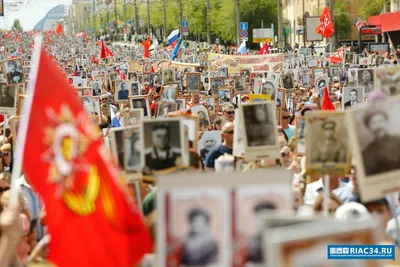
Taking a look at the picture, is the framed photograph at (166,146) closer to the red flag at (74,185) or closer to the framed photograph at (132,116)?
the red flag at (74,185)

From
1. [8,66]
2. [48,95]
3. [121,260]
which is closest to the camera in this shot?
[121,260]

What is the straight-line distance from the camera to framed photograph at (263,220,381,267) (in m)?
2.89

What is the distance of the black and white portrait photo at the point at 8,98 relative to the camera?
12.1 metres

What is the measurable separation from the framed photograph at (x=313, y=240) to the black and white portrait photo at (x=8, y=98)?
9237mm

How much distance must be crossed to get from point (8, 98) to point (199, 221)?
9.11m

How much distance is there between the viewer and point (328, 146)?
6102 millimetres

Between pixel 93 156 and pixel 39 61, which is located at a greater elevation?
pixel 39 61

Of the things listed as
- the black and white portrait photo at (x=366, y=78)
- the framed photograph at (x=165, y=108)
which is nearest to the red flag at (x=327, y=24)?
the black and white portrait photo at (x=366, y=78)

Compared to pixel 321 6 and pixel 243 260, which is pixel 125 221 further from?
pixel 321 6

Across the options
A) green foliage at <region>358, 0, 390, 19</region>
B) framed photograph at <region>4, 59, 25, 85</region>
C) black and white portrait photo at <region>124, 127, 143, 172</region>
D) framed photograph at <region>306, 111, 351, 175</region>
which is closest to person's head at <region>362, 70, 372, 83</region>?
framed photograph at <region>4, 59, 25, 85</region>

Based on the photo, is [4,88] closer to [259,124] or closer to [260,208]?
[259,124]

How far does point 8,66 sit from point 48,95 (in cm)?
1092

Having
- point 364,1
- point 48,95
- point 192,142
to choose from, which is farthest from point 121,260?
point 364,1

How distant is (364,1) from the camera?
80.4 m
